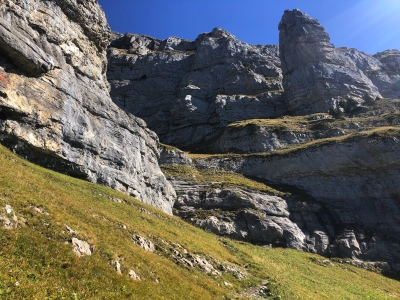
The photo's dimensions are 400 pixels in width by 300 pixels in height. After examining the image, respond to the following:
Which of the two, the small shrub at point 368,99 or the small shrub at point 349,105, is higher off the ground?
the small shrub at point 368,99

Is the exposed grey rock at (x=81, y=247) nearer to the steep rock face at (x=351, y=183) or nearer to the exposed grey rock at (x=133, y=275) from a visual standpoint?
the exposed grey rock at (x=133, y=275)

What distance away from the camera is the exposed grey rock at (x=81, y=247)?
13.8 meters

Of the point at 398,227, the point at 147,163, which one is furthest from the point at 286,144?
the point at 147,163

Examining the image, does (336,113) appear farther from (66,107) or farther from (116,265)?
(116,265)

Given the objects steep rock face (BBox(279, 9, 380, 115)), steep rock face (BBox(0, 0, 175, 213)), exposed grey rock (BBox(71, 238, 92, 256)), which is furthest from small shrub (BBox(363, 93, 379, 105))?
exposed grey rock (BBox(71, 238, 92, 256))

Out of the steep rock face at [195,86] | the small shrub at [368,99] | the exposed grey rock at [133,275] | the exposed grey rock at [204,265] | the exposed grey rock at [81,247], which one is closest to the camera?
the exposed grey rock at [81,247]

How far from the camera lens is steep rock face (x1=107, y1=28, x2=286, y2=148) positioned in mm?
113688

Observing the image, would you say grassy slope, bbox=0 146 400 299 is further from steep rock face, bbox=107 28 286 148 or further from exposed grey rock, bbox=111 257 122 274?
steep rock face, bbox=107 28 286 148

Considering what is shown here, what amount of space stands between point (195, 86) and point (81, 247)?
117539 millimetres

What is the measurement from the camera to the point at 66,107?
1556 inches

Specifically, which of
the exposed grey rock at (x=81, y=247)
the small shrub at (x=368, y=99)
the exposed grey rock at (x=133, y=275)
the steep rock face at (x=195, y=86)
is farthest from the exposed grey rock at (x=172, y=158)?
the small shrub at (x=368, y=99)

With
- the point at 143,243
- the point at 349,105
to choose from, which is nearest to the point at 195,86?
the point at 349,105

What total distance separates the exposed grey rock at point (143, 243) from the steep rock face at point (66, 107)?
66.0ft

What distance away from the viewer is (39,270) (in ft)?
37.0
